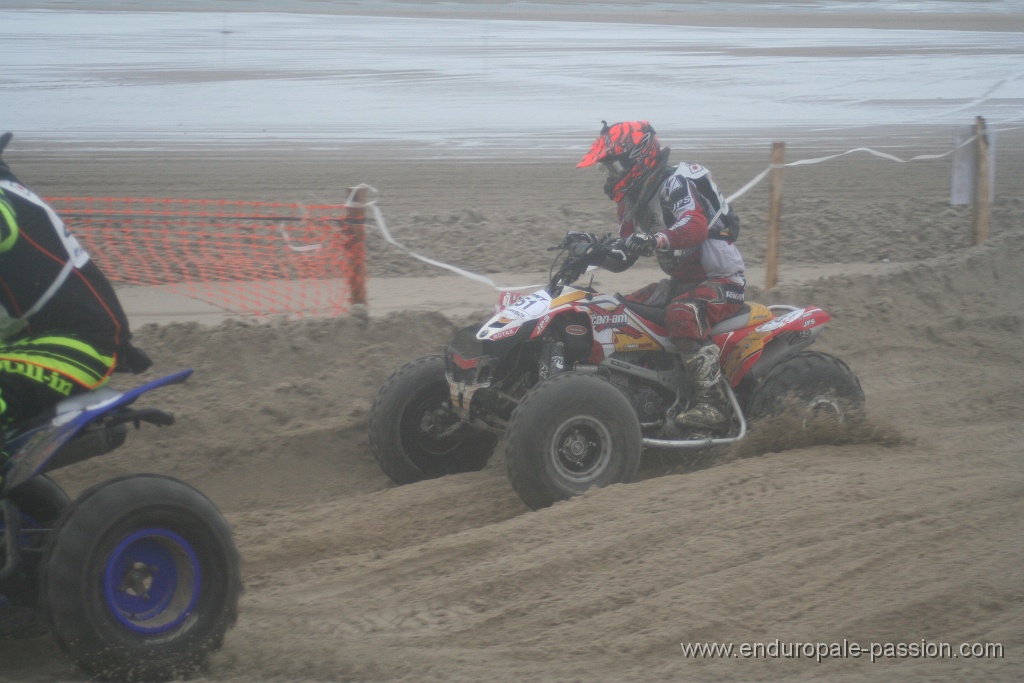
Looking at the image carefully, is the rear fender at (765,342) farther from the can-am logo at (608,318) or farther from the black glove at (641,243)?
the black glove at (641,243)

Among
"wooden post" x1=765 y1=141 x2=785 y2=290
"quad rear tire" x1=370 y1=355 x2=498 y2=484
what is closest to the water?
"wooden post" x1=765 y1=141 x2=785 y2=290

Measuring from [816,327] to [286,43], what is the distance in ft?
77.5

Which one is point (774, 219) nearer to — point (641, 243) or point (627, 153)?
point (627, 153)

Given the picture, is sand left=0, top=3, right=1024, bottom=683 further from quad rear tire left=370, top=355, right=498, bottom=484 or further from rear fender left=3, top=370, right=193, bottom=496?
rear fender left=3, top=370, right=193, bottom=496

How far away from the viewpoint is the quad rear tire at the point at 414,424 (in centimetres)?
604

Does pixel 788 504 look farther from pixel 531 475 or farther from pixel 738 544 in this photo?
pixel 531 475

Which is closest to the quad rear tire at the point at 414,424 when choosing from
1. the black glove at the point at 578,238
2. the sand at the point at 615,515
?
the sand at the point at 615,515

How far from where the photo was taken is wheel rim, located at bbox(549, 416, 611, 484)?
538 centimetres

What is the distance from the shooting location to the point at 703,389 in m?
6.06

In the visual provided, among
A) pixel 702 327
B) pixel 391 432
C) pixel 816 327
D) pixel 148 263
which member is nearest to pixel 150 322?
pixel 148 263

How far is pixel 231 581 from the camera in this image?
3.81 metres

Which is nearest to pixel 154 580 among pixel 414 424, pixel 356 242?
pixel 414 424

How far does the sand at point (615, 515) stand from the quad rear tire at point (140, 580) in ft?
0.75

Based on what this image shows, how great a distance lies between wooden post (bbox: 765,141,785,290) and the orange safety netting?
351cm
